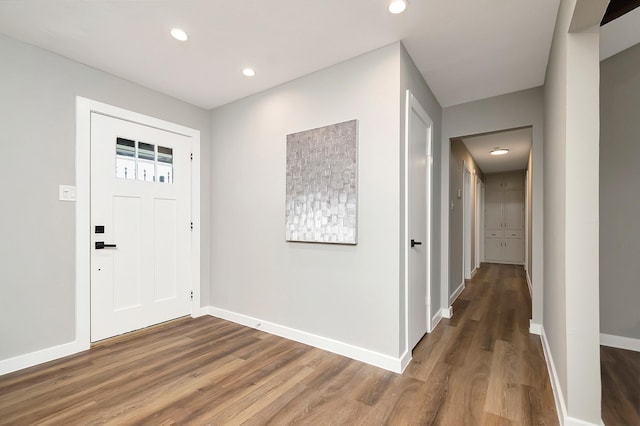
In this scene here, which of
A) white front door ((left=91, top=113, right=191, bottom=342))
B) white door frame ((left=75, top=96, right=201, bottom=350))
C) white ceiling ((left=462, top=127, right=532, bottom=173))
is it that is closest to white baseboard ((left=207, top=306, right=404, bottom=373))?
white front door ((left=91, top=113, right=191, bottom=342))

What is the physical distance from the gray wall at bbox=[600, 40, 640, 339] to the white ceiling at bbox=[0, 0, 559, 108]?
1.97 ft

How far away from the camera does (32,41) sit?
7.43 feet

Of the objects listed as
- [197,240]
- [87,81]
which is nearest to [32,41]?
[87,81]

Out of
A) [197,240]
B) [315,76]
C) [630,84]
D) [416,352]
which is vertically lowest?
[416,352]

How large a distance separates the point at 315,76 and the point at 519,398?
2.91 metres

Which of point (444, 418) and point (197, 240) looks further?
point (197, 240)

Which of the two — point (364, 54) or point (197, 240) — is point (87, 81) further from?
point (364, 54)

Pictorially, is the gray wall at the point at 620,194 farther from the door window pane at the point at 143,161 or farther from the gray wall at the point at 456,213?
the door window pane at the point at 143,161

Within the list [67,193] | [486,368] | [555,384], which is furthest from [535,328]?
[67,193]

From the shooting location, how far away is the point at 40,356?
2.29 m

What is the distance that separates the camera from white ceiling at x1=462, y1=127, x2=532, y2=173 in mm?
4090

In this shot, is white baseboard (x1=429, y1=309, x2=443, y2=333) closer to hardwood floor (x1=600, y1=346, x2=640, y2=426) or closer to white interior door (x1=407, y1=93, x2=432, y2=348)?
white interior door (x1=407, y1=93, x2=432, y2=348)

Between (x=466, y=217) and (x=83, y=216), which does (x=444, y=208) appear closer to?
(x=466, y=217)

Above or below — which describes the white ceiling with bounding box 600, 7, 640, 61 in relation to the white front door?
above
